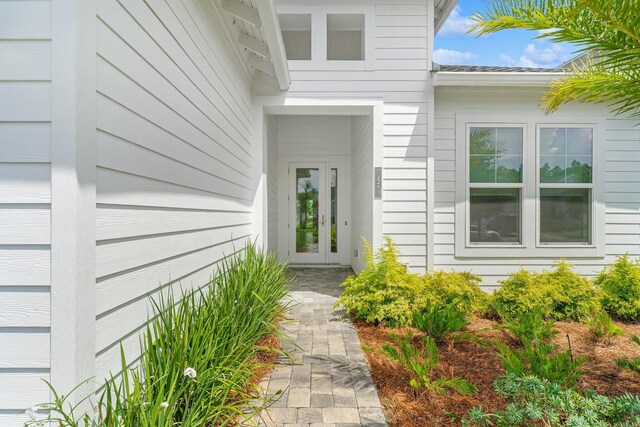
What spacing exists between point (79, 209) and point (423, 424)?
199 cm

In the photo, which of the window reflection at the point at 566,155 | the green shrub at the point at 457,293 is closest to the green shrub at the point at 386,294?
the green shrub at the point at 457,293

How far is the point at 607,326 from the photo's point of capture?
313cm

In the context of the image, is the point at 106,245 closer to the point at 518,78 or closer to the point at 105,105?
the point at 105,105

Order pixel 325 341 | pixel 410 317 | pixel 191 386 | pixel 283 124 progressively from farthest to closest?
1. pixel 283 124
2. pixel 410 317
3. pixel 325 341
4. pixel 191 386

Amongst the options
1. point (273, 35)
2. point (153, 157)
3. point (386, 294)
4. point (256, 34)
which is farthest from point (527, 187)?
point (153, 157)

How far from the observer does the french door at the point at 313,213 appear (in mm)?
7219

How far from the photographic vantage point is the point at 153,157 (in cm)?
184

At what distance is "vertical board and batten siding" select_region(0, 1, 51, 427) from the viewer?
125cm

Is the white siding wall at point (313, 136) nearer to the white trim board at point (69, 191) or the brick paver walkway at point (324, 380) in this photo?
the brick paver walkway at point (324, 380)

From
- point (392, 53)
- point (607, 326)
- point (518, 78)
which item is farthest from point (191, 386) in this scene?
point (518, 78)

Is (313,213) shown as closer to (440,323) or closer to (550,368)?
(440,323)

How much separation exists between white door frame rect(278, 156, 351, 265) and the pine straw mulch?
365 centimetres

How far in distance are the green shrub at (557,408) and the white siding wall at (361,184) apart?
3.07m

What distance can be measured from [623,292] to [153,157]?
5.04m
